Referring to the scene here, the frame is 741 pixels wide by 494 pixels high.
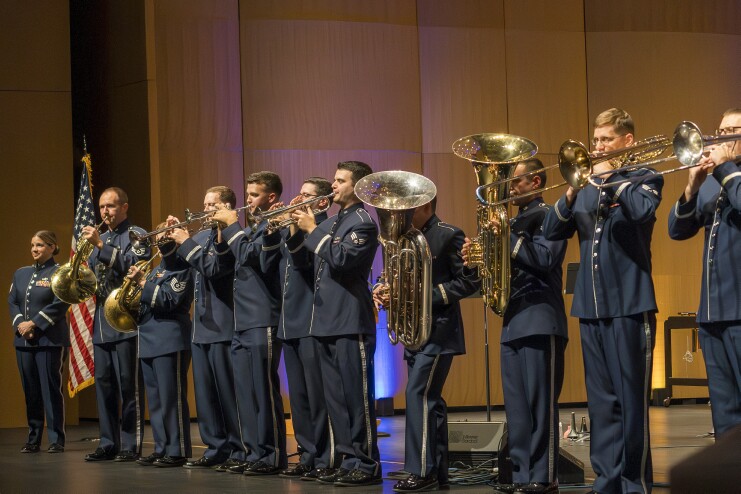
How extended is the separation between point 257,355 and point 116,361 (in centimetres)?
151

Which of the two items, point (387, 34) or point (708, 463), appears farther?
point (387, 34)

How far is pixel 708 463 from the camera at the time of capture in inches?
54.1

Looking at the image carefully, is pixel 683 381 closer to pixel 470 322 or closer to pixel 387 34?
pixel 470 322

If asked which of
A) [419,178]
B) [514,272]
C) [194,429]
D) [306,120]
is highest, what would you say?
[306,120]

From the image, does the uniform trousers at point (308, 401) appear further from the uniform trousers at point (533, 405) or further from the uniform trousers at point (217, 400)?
the uniform trousers at point (533, 405)

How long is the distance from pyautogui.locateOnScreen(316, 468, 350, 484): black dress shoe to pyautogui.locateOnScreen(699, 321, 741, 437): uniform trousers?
2.14m

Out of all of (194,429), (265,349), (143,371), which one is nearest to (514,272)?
(265,349)

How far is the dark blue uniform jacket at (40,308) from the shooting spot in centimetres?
836

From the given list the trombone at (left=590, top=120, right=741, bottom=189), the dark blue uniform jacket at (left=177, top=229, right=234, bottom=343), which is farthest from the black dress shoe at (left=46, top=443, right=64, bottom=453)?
the trombone at (left=590, top=120, right=741, bottom=189)

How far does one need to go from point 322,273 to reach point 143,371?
182 centimetres

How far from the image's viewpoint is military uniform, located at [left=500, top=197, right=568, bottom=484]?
4.72 metres

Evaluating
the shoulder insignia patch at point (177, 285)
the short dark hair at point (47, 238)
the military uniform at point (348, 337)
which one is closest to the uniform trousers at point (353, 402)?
the military uniform at point (348, 337)

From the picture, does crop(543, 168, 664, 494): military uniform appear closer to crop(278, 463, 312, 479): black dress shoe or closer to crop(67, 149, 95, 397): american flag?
crop(278, 463, 312, 479): black dress shoe

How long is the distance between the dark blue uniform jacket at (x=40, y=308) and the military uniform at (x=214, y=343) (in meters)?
2.22
